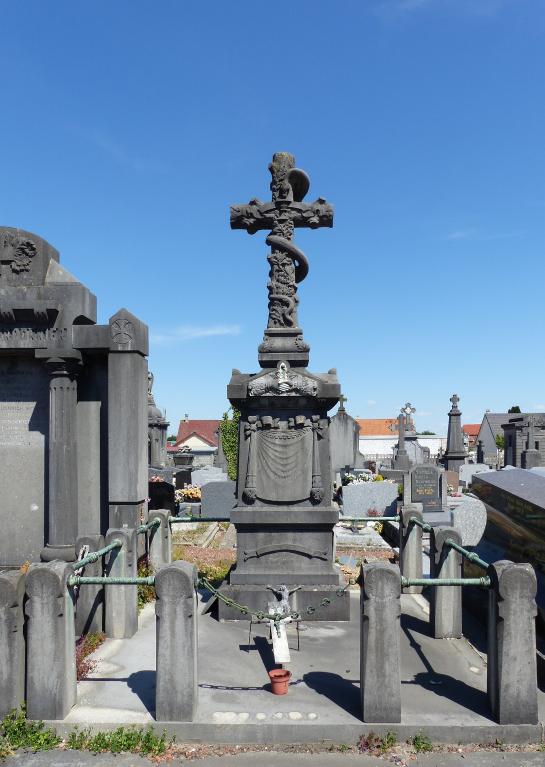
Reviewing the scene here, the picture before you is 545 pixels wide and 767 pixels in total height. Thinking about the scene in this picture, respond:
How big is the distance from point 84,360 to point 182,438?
249ft

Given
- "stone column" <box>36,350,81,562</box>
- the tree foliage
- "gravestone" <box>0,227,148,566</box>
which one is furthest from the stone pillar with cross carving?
"stone column" <box>36,350,81,562</box>

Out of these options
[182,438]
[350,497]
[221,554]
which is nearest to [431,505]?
[350,497]

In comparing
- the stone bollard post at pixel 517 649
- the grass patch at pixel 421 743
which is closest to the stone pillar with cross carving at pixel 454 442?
the stone bollard post at pixel 517 649

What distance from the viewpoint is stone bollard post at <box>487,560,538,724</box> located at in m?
4.52

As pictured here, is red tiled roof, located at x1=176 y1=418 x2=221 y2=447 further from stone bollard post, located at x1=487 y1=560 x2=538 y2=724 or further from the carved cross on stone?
stone bollard post, located at x1=487 y1=560 x2=538 y2=724

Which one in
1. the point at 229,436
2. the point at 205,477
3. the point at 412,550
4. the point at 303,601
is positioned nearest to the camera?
the point at 303,601

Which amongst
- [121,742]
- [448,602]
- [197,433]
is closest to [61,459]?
[121,742]

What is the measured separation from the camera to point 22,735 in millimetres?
4457

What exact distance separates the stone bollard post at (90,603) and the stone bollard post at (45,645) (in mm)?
2185

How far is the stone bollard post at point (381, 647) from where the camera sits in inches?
180

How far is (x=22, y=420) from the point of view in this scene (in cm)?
833

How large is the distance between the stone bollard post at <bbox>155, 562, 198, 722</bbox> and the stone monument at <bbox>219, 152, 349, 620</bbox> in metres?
2.84

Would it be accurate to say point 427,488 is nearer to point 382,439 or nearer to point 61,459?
point 61,459

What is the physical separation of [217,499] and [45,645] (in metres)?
12.6
